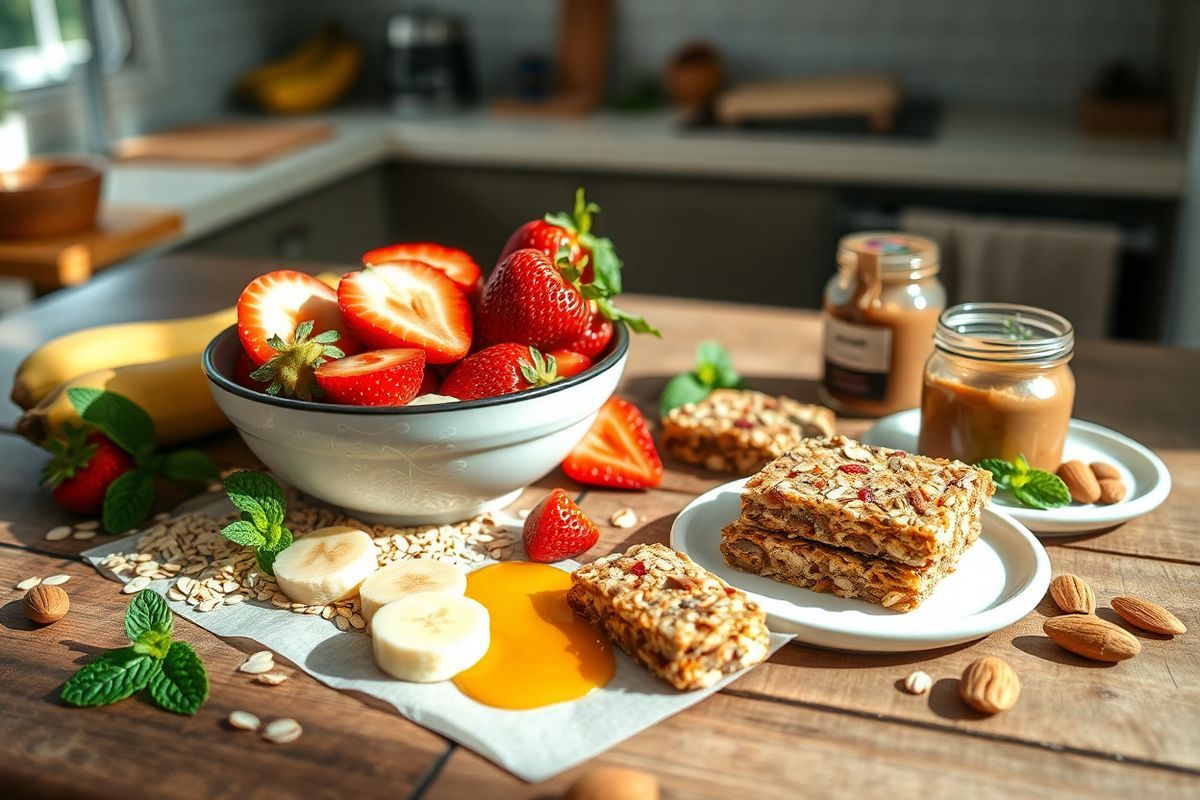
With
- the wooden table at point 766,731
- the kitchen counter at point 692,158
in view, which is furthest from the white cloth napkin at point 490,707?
the kitchen counter at point 692,158

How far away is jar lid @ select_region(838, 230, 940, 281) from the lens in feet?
4.04

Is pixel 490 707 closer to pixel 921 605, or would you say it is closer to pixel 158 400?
pixel 921 605

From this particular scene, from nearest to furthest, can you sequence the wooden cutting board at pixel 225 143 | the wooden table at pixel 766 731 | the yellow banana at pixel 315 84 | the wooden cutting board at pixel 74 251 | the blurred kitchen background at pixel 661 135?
the wooden table at pixel 766 731, the wooden cutting board at pixel 74 251, the blurred kitchen background at pixel 661 135, the wooden cutting board at pixel 225 143, the yellow banana at pixel 315 84

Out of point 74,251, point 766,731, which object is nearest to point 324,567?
point 766,731

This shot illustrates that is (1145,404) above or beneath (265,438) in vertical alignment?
beneath

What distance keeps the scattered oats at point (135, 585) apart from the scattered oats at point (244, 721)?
228 millimetres

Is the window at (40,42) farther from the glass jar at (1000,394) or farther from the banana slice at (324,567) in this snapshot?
the glass jar at (1000,394)

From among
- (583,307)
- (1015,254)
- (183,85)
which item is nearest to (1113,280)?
(1015,254)

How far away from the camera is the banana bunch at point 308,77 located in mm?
3254

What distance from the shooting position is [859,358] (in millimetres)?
1237

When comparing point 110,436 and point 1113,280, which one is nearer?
point 110,436

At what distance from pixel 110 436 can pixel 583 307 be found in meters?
0.49

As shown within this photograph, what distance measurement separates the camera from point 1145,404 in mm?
1299

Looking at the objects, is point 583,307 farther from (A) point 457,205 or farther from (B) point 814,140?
(A) point 457,205
